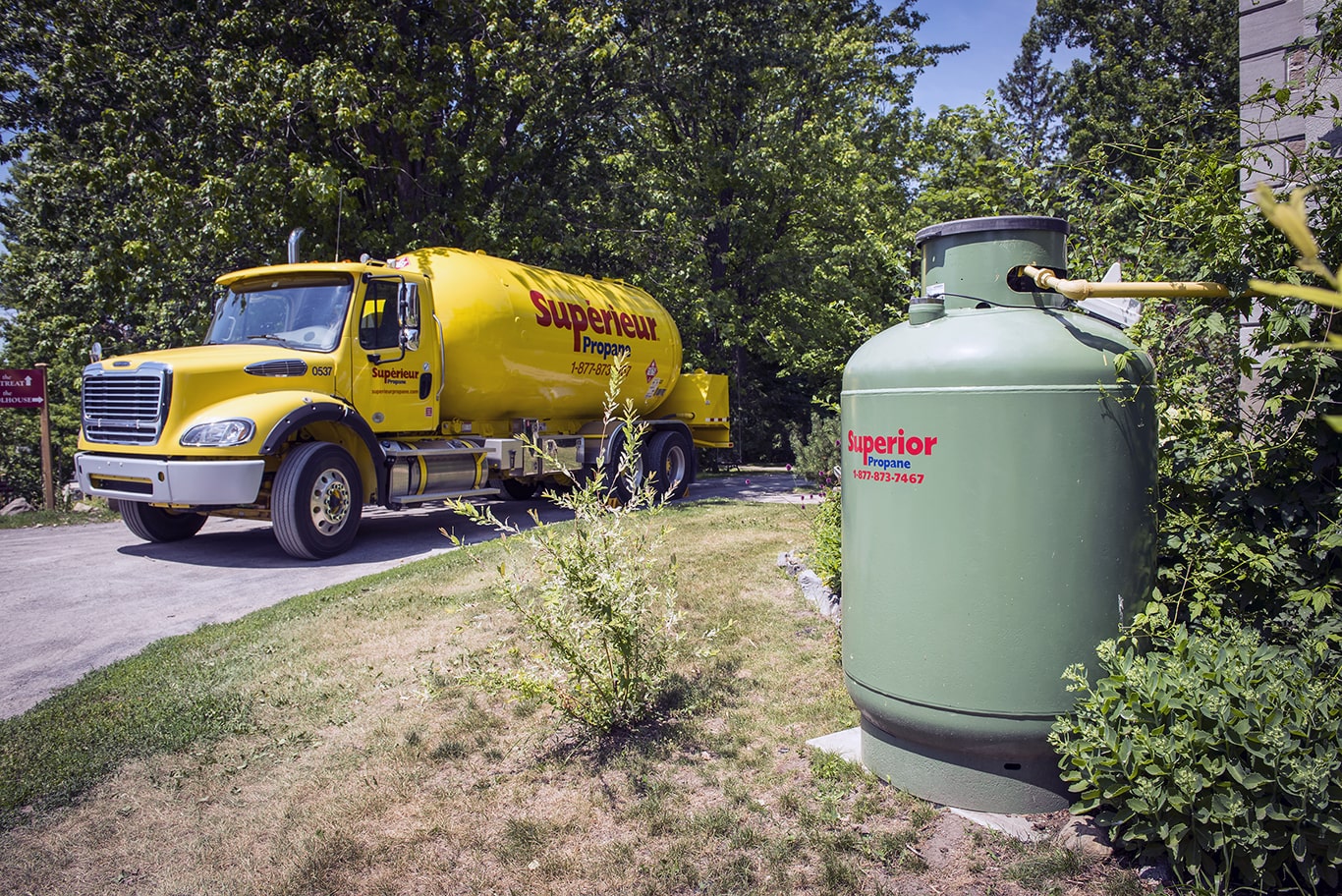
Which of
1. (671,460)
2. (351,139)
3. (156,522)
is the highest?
(351,139)

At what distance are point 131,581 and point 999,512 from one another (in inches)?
297

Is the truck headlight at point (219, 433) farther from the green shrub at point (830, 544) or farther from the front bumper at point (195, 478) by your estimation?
the green shrub at point (830, 544)

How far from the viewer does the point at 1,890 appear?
9.96 ft

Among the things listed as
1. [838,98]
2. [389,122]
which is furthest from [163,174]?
[838,98]

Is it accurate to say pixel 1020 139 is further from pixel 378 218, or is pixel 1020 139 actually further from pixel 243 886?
pixel 378 218

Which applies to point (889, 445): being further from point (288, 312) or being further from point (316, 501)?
point (288, 312)

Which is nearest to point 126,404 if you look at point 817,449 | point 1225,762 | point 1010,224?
point 1010,224

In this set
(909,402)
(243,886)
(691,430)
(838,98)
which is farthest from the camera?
(838,98)

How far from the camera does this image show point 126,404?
8.44 m

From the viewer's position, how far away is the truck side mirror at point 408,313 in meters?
9.34

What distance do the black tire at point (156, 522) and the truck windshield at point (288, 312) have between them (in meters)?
1.91

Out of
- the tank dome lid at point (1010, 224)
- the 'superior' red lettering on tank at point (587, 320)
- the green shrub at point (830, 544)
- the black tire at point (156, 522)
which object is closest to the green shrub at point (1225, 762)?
the tank dome lid at point (1010, 224)

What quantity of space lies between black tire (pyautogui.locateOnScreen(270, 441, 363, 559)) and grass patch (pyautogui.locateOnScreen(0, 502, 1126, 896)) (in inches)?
114

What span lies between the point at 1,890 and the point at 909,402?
358 centimetres
